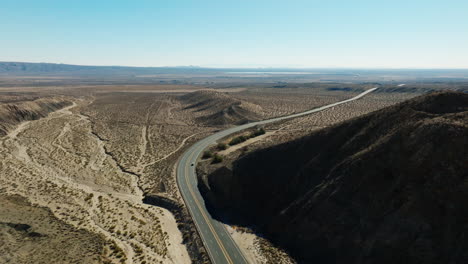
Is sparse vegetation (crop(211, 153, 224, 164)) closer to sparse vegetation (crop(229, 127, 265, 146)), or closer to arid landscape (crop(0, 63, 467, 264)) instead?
arid landscape (crop(0, 63, 467, 264))

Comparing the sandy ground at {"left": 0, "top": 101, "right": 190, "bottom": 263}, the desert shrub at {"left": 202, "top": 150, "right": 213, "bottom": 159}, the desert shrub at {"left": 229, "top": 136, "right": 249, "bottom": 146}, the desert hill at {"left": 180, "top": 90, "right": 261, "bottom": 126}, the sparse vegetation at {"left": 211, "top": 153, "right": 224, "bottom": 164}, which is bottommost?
the sandy ground at {"left": 0, "top": 101, "right": 190, "bottom": 263}

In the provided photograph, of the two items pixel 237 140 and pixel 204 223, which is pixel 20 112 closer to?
pixel 237 140

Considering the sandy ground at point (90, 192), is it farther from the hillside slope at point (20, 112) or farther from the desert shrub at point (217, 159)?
the desert shrub at point (217, 159)

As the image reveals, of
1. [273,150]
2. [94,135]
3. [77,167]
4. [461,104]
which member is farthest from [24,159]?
[461,104]

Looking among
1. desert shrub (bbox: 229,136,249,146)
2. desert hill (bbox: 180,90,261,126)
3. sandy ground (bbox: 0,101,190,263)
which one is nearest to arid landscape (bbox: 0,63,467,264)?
sandy ground (bbox: 0,101,190,263)

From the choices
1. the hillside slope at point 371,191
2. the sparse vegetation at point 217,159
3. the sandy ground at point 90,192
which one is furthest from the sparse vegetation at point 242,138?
the sandy ground at point 90,192
